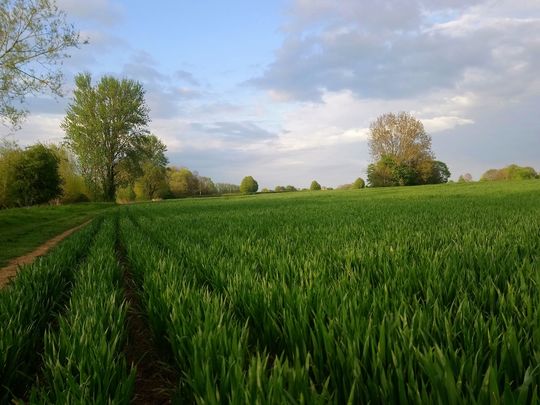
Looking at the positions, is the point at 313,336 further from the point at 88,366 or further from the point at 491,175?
the point at 491,175

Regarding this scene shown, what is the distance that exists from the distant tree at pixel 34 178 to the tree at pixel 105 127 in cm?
324

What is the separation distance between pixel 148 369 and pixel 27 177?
46676mm

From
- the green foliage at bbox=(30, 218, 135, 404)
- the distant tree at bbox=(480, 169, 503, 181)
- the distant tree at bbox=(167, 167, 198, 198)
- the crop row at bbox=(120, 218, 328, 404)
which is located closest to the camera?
the crop row at bbox=(120, 218, 328, 404)

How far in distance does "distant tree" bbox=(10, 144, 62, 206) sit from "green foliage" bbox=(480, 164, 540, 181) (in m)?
70.4

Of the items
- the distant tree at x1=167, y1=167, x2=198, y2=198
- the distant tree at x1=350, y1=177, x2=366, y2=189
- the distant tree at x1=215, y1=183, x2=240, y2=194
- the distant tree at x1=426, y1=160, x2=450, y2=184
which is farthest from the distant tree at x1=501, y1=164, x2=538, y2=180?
the distant tree at x1=167, y1=167, x2=198, y2=198

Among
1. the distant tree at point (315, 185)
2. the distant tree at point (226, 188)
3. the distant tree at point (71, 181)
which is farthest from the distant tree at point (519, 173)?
the distant tree at point (71, 181)

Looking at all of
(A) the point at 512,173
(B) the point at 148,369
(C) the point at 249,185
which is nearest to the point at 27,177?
(B) the point at 148,369

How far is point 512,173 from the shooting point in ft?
223

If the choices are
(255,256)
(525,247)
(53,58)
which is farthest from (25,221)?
(525,247)

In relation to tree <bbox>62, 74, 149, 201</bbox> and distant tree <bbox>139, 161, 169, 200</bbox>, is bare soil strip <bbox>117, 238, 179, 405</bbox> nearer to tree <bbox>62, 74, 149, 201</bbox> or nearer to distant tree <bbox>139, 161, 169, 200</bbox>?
tree <bbox>62, 74, 149, 201</bbox>

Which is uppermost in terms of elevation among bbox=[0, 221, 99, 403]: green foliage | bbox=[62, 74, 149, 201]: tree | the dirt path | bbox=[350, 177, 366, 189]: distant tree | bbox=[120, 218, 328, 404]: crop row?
bbox=[62, 74, 149, 201]: tree

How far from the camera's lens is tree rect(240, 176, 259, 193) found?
307 ft

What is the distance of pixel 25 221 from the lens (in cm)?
1991

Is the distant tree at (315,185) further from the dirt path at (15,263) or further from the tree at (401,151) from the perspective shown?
the dirt path at (15,263)
